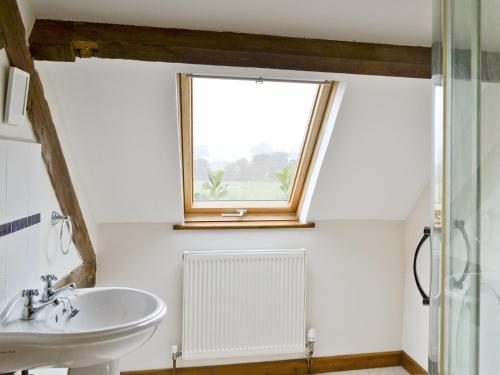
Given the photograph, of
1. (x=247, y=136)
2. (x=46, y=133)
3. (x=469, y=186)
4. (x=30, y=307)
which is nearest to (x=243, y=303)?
(x=247, y=136)

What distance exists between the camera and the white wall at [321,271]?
7.72 ft

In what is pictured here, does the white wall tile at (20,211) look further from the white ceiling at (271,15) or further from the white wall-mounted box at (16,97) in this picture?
the white ceiling at (271,15)

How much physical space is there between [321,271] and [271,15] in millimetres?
1702

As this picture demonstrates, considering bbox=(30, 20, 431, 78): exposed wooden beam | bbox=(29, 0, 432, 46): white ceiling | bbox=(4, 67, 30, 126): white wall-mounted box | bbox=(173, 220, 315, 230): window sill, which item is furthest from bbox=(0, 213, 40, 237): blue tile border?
bbox=(173, 220, 315, 230): window sill

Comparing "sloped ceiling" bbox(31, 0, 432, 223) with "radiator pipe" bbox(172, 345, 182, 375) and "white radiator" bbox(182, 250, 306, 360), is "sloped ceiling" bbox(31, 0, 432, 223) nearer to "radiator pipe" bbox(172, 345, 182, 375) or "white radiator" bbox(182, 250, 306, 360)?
"white radiator" bbox(182, 250, 306, 360)

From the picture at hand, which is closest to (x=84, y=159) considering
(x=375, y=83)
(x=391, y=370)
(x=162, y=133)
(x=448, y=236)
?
(x=162, y=133)

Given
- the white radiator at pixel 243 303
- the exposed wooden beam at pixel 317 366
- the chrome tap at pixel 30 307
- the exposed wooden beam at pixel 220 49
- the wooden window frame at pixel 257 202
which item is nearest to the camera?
the chrome tap at pixel 30 307

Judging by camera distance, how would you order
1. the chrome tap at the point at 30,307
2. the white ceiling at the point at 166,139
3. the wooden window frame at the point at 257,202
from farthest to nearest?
1. the wooden window frame at the point at 257,202
2. the white ceiling at the point at 166,139
3. the chrome tap at the point at 30,307

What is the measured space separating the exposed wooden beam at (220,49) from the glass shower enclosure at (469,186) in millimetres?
494

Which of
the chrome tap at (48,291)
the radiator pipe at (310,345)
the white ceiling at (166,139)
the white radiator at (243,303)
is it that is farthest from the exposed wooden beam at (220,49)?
the radiator pipe at (310,345)

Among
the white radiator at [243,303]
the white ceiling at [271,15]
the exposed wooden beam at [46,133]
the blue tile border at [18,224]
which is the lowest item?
the white radiator at [243,303]

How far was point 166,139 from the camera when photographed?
1962mm

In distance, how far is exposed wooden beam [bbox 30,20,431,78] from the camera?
1.46 meters

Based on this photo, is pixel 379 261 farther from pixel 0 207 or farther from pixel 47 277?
pixel 0 207
